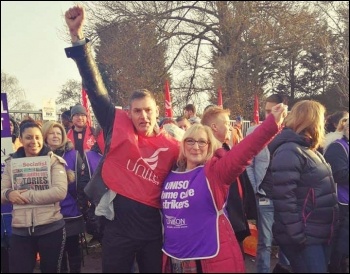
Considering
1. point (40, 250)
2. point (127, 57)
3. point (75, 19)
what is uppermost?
point (127, 57)

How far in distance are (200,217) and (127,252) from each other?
1.67 feet

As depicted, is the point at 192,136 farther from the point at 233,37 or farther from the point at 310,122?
the point at 233,37

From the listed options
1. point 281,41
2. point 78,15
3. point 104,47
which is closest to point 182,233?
point 78,15

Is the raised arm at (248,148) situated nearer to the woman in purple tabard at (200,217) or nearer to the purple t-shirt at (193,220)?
the woman in purple tabard at (200,217)

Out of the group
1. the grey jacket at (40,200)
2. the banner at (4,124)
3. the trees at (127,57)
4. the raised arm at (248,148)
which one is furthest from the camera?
the trees at (127,57)

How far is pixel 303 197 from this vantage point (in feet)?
8.88

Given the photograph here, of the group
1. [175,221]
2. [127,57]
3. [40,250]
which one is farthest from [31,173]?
[127,57]

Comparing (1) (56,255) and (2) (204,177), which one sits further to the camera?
(1) (56,255)

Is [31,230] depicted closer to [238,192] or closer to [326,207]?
[238,192]

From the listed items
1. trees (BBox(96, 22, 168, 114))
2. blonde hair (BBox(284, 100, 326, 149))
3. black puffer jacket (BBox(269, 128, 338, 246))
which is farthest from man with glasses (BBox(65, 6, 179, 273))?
trees (BBox(96, 22, 168, 114))

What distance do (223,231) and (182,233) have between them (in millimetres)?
243

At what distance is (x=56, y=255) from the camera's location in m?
3.04

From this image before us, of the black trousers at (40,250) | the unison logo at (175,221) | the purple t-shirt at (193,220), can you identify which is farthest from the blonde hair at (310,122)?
the black trousers at (40,250)

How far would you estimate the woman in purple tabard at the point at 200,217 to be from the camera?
239 cm
